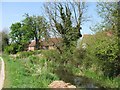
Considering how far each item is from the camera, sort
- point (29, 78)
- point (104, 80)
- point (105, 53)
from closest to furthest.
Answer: point (29, 78), point (105, 53), point (104, 80)

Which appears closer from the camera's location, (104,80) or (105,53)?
(105,53)

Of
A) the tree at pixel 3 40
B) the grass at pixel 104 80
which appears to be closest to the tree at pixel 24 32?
the tree at pixel 3 40

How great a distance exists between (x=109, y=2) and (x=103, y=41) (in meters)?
2.89

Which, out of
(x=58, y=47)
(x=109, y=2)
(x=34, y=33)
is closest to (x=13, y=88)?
(x=109, y=2)

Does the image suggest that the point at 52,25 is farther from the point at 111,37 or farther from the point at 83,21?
the point at 111,37

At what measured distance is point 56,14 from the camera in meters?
44.7

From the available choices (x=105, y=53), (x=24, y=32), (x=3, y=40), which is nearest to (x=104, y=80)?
(x=105, y=53)

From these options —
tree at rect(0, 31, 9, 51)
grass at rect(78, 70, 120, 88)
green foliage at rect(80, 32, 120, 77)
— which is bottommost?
grass at rect(78, 70, 120, 88)

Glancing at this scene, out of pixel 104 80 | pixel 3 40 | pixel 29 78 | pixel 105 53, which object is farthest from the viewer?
pixel 3 40

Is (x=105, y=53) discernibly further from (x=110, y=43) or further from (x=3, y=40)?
(x=3, y=40)

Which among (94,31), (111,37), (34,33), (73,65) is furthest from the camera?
(34,33)

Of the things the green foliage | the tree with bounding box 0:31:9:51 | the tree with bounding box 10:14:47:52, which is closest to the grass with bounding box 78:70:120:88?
the green foliage

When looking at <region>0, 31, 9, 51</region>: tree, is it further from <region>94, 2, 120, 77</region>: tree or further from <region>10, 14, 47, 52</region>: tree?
<region>94, 2, 120, 77</region>: tree

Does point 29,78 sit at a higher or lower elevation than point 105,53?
lower
